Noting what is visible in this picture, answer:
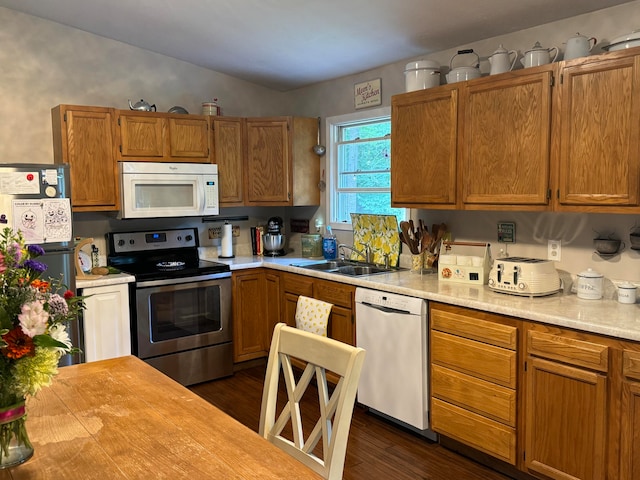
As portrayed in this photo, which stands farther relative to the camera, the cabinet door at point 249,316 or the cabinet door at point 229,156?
the cabinet door at point 229,156

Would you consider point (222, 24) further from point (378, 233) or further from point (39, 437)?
point (39, 437)

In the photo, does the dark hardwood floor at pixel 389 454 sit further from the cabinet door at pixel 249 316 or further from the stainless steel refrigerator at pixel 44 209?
the stainless steel refrigerator at pixel 44 209

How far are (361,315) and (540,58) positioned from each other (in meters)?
1.76

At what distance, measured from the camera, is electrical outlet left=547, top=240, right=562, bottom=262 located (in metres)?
3.05

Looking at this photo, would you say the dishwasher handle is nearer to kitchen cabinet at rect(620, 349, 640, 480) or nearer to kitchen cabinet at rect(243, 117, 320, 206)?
kitchen cabinet at rect(620, 349, 640, 480)

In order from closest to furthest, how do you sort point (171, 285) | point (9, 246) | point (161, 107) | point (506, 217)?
point (9, 246), point (506, 217), point (171, 285), point (161, 107)

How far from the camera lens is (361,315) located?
3.42m

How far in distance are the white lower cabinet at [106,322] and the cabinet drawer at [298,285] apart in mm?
1147

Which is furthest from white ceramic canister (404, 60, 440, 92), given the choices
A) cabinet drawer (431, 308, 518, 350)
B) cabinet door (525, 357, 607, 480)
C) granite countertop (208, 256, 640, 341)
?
cabinet door (525, 357, 607, 480)

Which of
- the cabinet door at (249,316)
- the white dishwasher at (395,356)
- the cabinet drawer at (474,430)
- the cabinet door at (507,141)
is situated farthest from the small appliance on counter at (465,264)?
the cabinet door at (249,316)

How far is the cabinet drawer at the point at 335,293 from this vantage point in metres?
3.58

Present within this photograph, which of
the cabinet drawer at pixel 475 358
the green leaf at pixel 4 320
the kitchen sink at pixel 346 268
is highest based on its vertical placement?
the green leaf at pixel 4 320

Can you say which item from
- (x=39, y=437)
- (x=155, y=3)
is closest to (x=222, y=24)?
(x=155, y=3)

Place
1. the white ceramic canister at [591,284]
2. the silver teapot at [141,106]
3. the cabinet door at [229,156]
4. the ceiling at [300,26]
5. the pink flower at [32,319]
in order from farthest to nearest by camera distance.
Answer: the cabinet door at [229,156]
the silver teapot at [141,106]
the ceiling at [300,26]
the white ceramic canister at [591,284]
the pink flower at [32,319]
